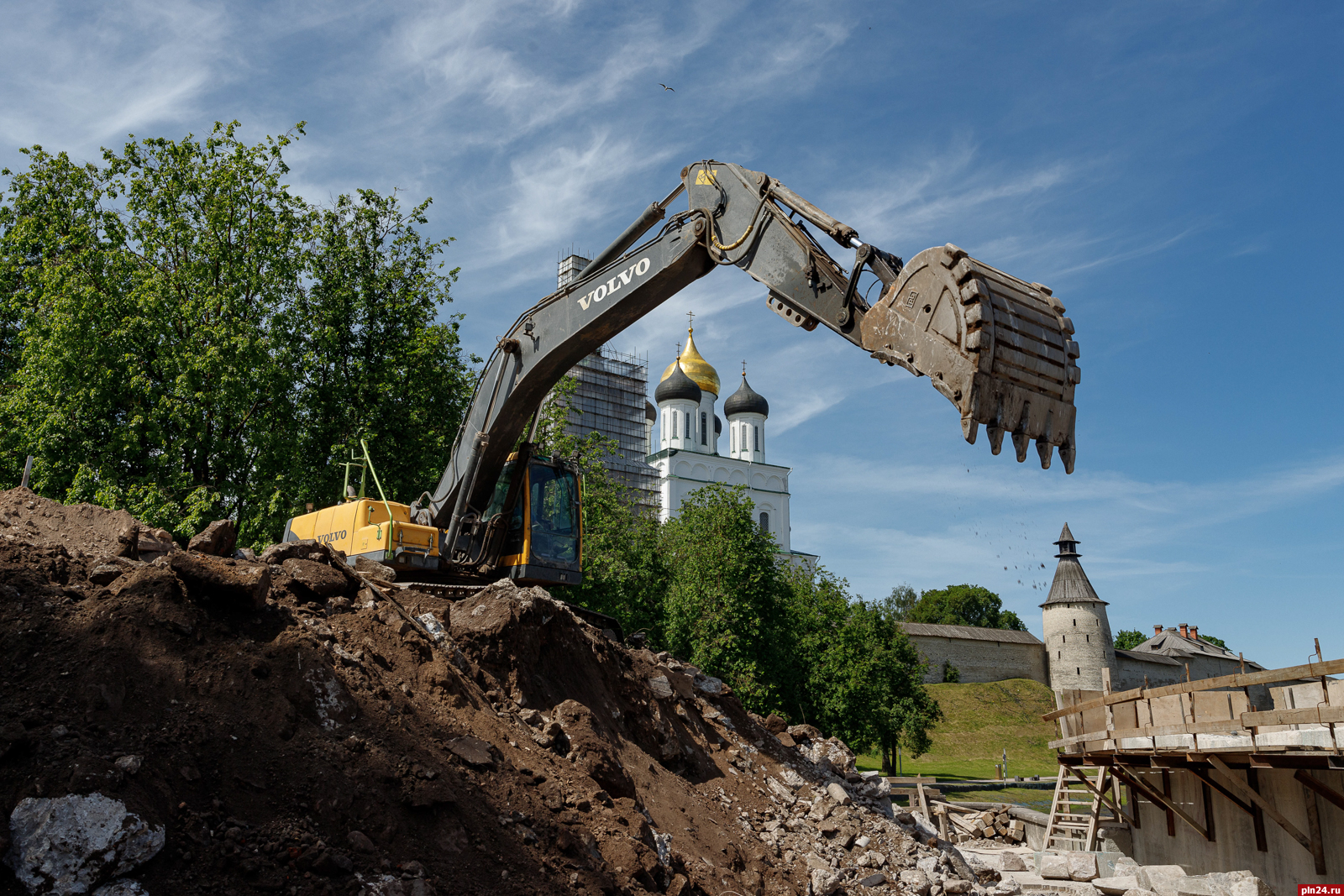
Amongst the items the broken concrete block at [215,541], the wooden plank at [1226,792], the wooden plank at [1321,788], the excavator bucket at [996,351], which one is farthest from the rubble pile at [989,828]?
the broken concrete block at [215,541]

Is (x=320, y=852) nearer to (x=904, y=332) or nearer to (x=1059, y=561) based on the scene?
(x=904, y=332)

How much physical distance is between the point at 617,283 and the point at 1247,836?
35.3 ft

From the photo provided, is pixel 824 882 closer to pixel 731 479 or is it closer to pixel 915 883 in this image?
pixel 915 883

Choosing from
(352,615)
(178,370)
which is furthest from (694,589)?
(352,615)

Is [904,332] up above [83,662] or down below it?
above

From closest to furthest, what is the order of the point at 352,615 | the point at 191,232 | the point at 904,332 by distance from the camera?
A: the point at 904,332 → the point at 352,615 → the point at 191,232

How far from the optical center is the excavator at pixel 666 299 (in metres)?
6.70

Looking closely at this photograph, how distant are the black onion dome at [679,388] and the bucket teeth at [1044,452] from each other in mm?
63261

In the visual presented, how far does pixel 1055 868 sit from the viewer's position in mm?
12617

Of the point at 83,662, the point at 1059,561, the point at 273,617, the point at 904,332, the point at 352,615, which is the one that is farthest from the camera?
the point at 1059,561

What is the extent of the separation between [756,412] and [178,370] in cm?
5782

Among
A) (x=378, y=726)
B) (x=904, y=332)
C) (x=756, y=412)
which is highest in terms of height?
(x=756, y=412)

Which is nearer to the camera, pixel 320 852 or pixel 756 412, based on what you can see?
pixel 320 852

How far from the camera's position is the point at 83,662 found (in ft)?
21.2
